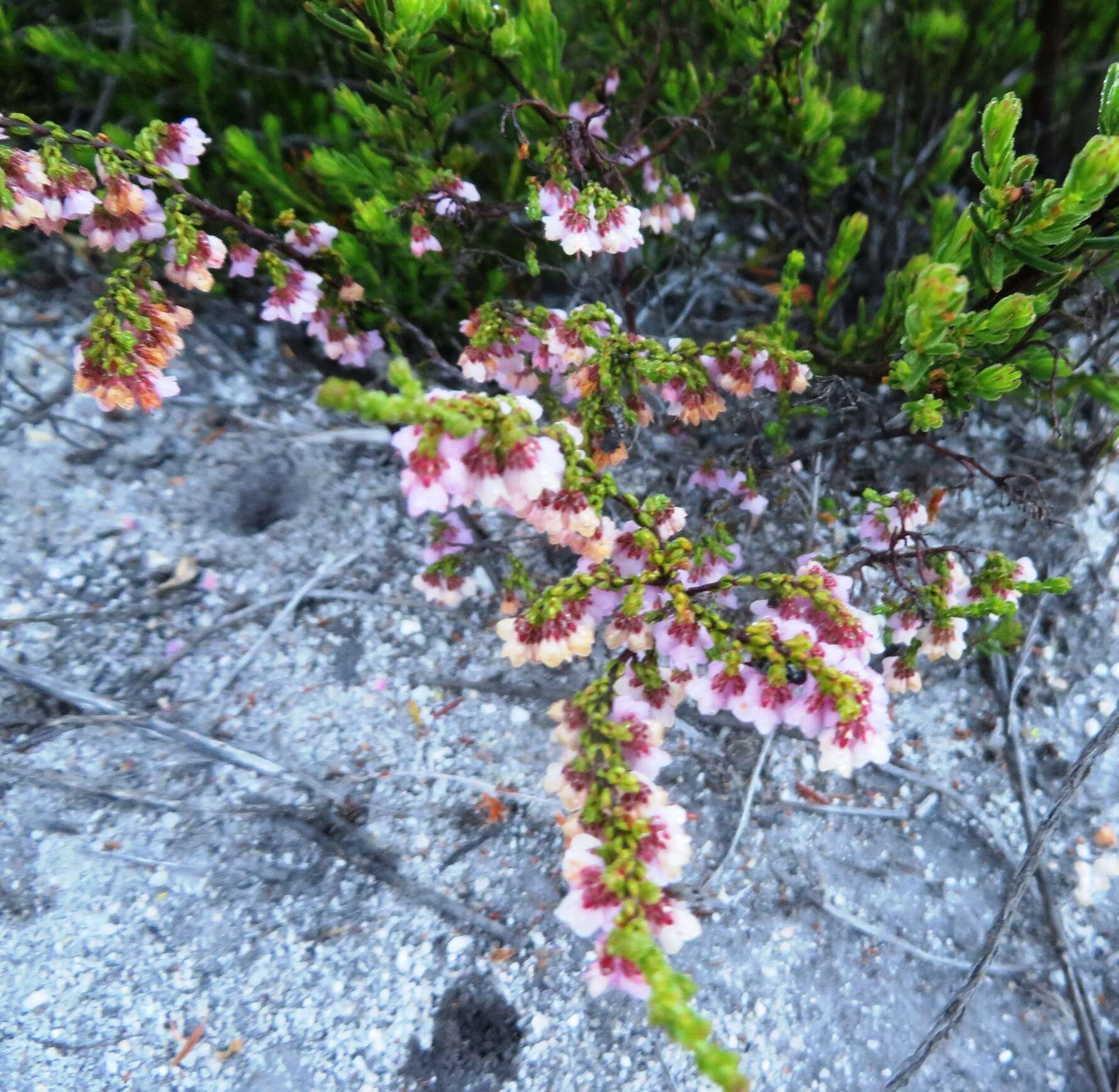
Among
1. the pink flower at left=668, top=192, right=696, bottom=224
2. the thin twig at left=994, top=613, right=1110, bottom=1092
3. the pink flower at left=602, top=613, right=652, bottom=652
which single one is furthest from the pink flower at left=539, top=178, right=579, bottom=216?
the thin twig at left=994, top=613, right=1110, bottom=1092

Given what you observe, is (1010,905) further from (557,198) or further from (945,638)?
(557,198)

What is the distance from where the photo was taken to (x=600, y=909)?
1.22m

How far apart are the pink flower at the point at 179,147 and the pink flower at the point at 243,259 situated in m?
0.19

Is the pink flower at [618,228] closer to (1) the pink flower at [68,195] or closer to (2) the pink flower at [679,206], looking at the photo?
(2) the pink flower at [679,206]

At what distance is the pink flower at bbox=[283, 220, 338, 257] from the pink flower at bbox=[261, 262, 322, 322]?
0.04m

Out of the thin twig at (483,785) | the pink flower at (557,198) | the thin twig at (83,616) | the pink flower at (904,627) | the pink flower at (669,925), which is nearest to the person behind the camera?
the pink flower at (669,925)

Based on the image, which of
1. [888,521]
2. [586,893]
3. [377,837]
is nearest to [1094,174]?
[888,521]

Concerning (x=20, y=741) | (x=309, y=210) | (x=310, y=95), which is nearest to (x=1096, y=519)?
(x=309, y=210)

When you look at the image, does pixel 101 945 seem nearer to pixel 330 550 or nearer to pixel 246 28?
pixel 330 550

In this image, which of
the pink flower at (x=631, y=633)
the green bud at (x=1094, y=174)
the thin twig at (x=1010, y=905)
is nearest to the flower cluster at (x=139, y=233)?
the pink flower at (x=631, y=633)

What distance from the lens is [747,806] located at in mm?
1947

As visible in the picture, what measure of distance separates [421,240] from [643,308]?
86 cm

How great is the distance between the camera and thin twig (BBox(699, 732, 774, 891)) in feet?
6.21

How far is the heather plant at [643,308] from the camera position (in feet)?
4.38
